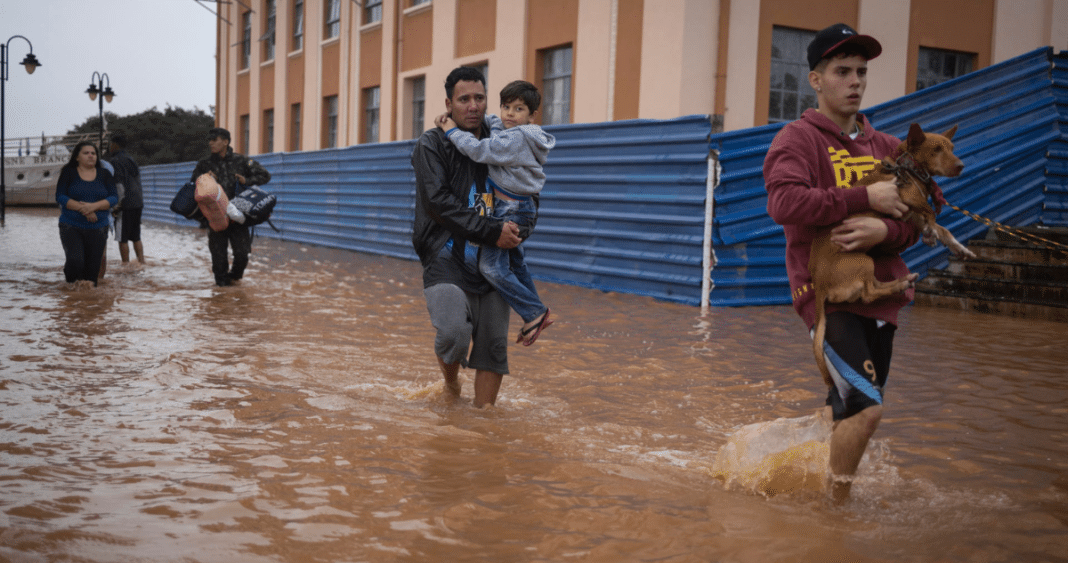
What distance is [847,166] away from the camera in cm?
352

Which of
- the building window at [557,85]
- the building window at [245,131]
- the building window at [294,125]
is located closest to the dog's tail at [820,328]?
the building window at [557,85]

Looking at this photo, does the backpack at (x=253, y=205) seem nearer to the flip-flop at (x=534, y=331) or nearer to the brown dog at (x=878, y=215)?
the flip-flop at (x=534, y=331)

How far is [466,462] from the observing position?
4.16 meters

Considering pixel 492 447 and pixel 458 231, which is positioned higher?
pixel 458 231

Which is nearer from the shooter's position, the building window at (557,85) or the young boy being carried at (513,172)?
the young boy being carried at (513,172)

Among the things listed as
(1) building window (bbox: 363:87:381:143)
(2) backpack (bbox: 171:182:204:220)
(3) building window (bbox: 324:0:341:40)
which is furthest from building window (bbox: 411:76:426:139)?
(2) backpack (bbox: 171:182:204:220)

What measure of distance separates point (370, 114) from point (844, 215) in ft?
73.1

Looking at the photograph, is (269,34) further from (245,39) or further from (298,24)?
(245,39)

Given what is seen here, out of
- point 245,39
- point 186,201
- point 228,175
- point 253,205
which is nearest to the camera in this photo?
point 186,201

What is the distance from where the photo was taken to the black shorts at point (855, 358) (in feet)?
10.8

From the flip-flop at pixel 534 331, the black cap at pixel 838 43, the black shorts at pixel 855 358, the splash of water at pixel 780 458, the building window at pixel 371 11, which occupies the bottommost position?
the splash of water at pixel 780 458

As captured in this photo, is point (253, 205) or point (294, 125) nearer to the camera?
point (253, 205)

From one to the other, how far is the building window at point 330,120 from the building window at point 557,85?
10510mm

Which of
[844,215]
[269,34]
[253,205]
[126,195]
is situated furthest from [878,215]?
[269,34]
